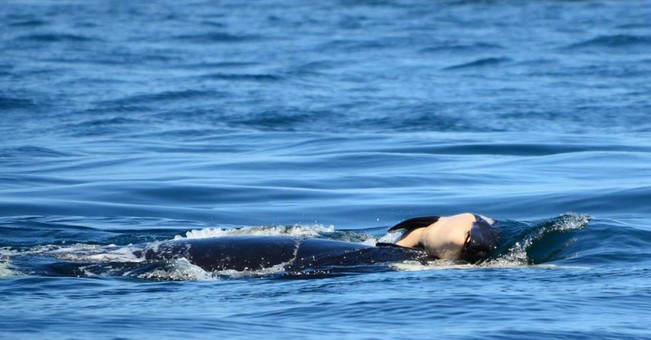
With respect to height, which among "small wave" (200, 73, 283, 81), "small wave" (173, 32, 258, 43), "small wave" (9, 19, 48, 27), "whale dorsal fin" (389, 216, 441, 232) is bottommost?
"whale dorsal fin" (389, 216, 441, 232)

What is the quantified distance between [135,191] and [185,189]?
19.5 inches

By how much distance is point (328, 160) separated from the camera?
16.7 metres

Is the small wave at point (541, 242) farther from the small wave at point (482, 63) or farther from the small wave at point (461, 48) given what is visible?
the small wave at point (461, 48)

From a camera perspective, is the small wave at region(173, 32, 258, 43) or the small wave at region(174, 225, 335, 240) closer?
the small wave at region(174, 225, 335, 240)

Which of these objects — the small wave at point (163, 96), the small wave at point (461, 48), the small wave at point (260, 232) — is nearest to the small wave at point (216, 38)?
the small wave at point (461, 48)

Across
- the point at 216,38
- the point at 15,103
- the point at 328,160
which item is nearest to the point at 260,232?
the point at 328,160

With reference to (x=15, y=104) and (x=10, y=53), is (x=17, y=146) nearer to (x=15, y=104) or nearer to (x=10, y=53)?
(x=15, y=104)

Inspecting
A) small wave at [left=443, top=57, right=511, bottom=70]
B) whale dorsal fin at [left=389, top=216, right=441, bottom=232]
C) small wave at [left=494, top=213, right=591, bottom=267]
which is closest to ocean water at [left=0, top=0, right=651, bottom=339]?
small wave at [left=494, top=213, right=591, bottom=267]

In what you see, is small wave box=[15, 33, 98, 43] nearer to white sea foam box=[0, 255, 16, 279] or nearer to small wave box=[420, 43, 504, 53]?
small wave box=[420, 43, 504, 53]

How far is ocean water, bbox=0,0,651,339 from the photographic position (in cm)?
A: 816

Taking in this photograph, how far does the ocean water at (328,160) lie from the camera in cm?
816

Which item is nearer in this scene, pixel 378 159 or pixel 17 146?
pixel 378 159

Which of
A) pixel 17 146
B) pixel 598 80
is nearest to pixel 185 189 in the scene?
pixel 17 146

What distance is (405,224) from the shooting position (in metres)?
9.23
